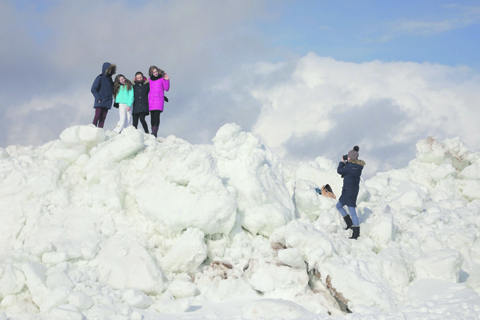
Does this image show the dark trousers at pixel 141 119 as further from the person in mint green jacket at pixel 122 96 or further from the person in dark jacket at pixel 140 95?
the person in mint green jacket at pixel 122 96

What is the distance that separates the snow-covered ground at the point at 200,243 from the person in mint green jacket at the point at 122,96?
2247mm

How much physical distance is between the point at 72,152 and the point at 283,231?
14.3 ft

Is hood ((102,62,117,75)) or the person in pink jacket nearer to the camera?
hood ((102,62,117,75))

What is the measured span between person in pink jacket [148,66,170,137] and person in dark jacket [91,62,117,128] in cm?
96

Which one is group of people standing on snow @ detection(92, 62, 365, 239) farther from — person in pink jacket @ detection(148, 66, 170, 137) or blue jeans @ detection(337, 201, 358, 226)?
blue jeans @ detection(337, 201, 358, 226)

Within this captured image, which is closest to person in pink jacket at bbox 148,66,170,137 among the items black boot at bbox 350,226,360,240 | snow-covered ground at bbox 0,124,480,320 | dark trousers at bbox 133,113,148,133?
dark trousers at bbox 133,113,148,133

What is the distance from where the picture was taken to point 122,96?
11781 mm

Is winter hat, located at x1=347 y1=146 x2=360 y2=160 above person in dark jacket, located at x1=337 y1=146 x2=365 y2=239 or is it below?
above

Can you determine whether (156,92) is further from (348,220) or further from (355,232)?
(355,232)

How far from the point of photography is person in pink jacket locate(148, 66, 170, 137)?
1176cm

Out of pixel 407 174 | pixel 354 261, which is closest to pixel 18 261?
pixel 354 261

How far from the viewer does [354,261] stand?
724 cm

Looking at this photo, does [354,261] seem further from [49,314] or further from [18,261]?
[18,261]

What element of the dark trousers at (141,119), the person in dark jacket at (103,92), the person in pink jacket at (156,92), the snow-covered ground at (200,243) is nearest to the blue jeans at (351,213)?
the snow-covered ground at (200,243)
